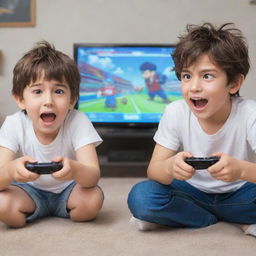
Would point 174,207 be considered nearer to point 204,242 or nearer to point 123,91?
point 204,242

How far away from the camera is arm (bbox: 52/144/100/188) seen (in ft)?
3.63

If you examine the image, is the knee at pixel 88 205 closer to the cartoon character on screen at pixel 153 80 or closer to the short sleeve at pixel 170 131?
the short sleeve at pixel 170 131

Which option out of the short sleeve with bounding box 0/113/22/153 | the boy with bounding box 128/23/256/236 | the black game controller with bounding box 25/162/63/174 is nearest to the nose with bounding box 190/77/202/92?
the boy with bounding box 128/23/256/236

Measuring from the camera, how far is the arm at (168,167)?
105 cm

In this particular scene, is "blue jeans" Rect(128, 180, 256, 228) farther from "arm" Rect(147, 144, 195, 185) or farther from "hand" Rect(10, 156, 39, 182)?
"hand" Rect(10, 156, 39, 182)

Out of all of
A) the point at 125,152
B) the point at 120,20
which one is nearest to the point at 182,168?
the point at 125,152

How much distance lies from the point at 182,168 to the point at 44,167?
37 cm

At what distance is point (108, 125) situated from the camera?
2.30 metres

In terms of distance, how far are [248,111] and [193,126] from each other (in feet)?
0.55

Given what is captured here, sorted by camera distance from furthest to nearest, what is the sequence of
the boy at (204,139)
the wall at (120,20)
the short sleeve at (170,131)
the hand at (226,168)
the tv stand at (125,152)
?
the wall at (120,20), the tv stand at (125,152), the short sleeve at (170,131), the boy at (204,139), the hand at (226,168)

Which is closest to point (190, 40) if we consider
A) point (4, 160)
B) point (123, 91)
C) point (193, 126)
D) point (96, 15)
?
point (193, 126)

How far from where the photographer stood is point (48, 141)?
51.1 inches

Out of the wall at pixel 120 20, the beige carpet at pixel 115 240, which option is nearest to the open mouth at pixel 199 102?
the beige carpet at pixel 115 240

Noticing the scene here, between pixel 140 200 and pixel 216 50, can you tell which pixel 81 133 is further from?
pixel 216 50
